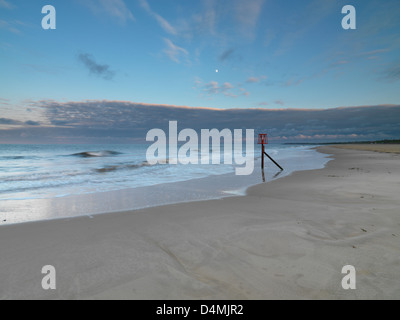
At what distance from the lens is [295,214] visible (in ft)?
A: 19.3

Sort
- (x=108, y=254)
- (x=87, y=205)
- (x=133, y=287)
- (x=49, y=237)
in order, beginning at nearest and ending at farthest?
1. (x=133, y=287)
2. (x=108, y=254)
3. (x=49, y=237)
4. (x=87, y=205)

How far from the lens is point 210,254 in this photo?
3.74 metres

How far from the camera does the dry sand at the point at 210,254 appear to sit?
276 centimetres

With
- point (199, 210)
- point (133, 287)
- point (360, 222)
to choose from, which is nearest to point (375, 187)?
point (360, 222)

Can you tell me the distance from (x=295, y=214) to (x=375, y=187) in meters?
5.96

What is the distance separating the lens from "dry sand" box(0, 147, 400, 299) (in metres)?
2.76

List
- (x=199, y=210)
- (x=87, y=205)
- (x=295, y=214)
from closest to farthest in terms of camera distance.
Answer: (x=295, y=214), (x=199, y=210), (x=87, y=205)

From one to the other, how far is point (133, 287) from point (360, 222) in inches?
209

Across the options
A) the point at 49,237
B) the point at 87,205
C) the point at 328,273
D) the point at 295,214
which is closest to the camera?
the point at 328,273

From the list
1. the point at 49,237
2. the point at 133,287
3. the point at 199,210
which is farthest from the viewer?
the point at 199,210
